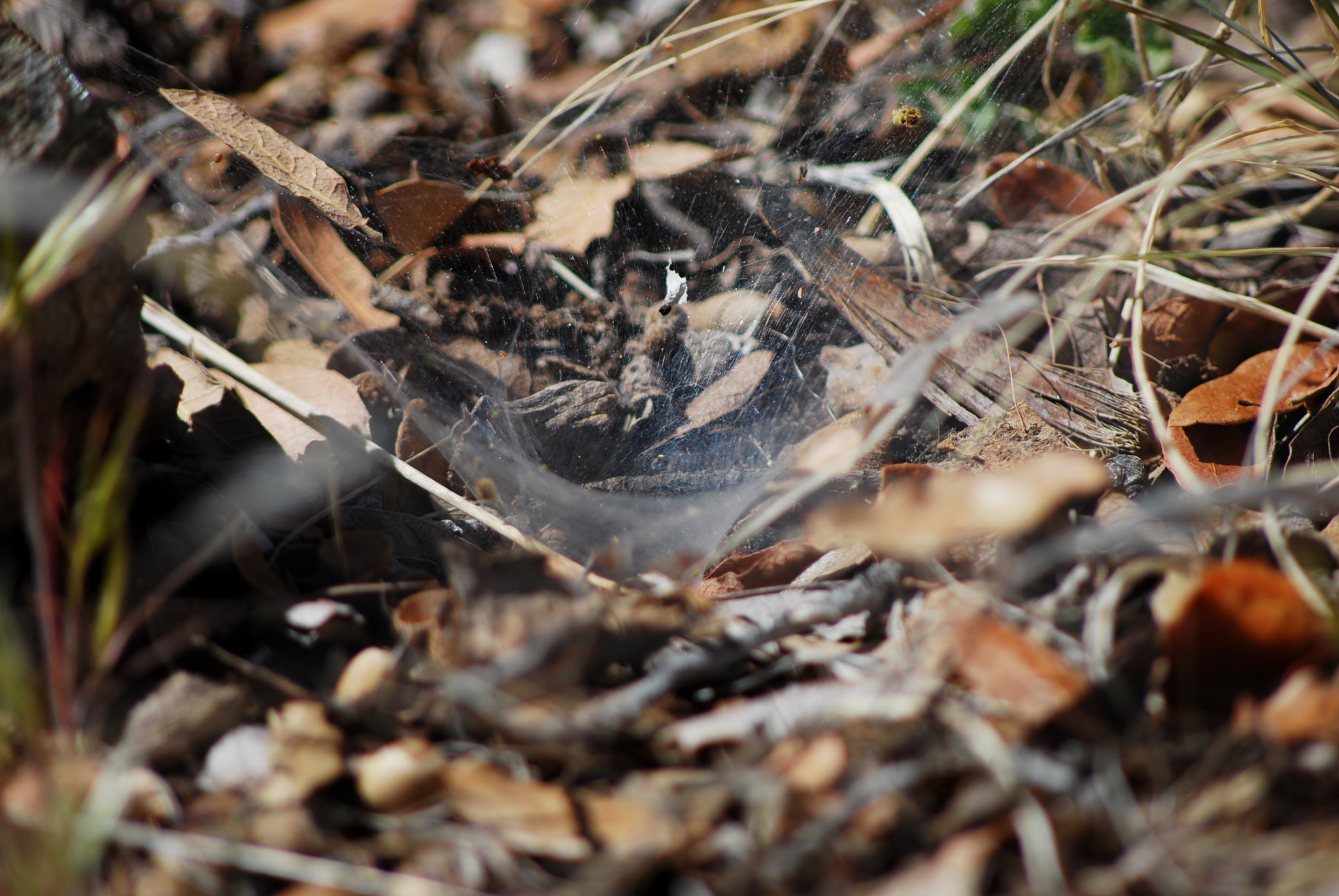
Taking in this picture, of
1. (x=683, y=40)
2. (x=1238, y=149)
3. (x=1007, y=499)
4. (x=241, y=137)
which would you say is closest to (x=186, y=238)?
(x=241, y=137)

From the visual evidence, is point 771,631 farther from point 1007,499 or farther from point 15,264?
point 15,264

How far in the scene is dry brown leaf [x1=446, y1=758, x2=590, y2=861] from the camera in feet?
2.11

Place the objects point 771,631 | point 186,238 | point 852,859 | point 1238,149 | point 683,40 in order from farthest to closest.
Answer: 1. point 683,40
2. point 186,238
3. point 1238,149
4. point 771,631
5. point 852,859

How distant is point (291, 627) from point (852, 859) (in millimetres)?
595

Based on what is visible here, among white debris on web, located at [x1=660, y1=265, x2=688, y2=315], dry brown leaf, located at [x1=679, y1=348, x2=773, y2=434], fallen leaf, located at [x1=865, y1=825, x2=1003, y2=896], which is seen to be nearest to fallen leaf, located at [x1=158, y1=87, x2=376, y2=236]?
white debris on web, located at [x1=660, y1=265, x2=688, y2=315]

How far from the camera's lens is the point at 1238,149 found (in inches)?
41.6

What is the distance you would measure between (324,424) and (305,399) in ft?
0.27

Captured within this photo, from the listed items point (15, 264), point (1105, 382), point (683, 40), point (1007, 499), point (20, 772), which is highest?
point (15, 264)

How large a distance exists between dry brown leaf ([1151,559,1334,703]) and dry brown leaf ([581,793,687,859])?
0.44 meters

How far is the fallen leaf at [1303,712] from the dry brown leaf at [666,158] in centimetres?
118

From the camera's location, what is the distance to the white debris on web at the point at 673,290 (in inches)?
51.9

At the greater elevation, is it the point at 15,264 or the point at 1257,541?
the point at 15,264

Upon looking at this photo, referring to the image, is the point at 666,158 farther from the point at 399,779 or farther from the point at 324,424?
the point at 399,779

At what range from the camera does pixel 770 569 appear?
103cm
